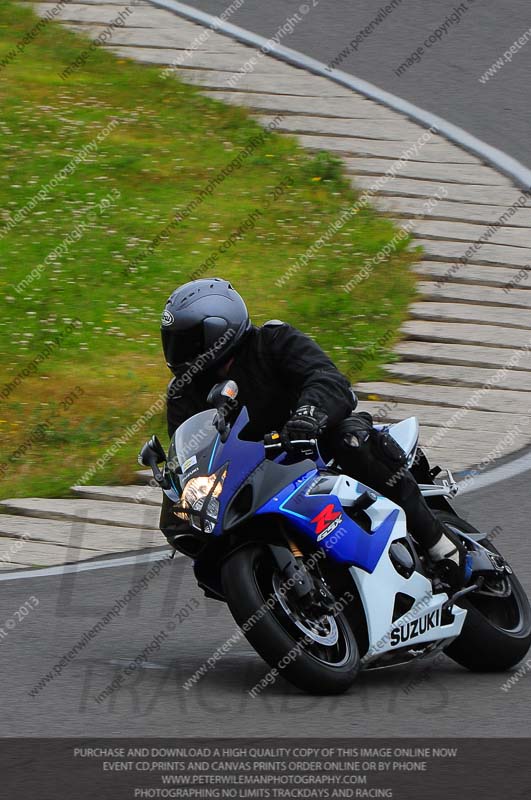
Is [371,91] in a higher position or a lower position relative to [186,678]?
lower

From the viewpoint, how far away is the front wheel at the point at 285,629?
17.5 ft

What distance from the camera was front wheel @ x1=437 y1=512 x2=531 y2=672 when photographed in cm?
609

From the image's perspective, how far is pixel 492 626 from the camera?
6.12m

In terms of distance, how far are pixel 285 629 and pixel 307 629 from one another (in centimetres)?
11

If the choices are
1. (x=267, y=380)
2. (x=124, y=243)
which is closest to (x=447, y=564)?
(x=267, y=380)

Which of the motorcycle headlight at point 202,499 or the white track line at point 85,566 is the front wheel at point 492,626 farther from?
the white track line at point 85,566

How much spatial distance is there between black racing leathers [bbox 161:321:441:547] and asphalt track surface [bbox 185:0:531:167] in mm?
8751

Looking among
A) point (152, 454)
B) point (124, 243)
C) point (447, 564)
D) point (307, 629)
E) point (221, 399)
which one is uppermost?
point (221, 399)

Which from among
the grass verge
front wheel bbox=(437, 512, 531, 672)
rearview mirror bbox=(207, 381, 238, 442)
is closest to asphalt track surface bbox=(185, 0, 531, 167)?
the grass verge

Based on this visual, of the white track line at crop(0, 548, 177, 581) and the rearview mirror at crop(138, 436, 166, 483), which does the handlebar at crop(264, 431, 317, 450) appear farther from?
the white track line at crop(0, 548, 177, 581)

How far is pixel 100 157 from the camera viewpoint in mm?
14555
